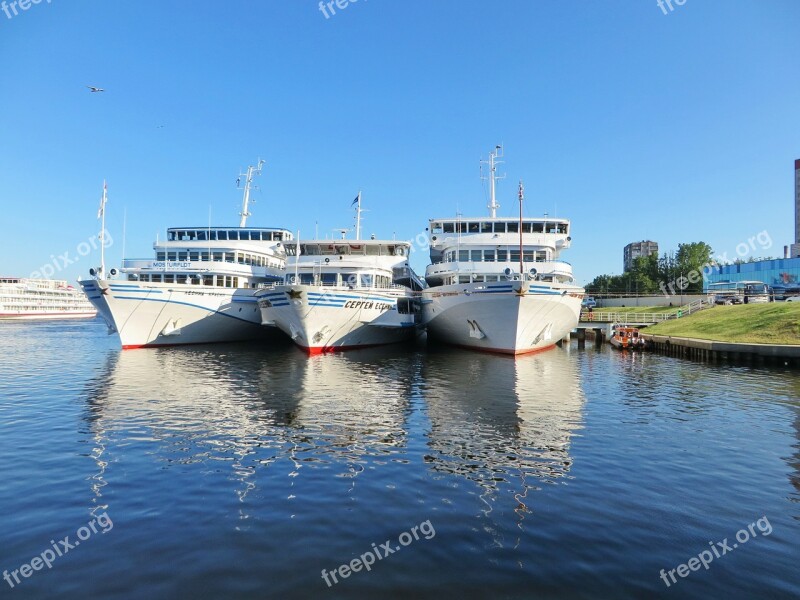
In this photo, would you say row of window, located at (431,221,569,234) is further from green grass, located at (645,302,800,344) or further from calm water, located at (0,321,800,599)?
calm water, located at (0,321,800,599)

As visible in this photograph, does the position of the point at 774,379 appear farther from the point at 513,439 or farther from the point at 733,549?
the point at 733,549

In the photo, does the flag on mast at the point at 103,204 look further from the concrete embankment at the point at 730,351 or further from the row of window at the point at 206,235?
the concrete embankment at the point at 730,351

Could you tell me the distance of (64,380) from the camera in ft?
71.4

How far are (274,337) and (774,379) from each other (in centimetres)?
3795

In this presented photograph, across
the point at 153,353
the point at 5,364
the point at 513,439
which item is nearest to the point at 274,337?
the point at 153,353

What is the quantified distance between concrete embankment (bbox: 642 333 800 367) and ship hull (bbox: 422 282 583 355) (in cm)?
740

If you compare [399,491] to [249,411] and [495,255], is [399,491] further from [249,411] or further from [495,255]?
[495,255]

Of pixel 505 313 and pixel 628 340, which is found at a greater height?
pixel 505 313

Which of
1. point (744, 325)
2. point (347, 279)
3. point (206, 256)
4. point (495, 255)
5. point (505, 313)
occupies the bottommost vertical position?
point (744, 325)

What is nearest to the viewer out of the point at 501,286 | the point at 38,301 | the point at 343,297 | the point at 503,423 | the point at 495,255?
the point at 503,423

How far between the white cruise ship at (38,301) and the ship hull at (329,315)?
311 ft

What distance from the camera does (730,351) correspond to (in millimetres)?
29047

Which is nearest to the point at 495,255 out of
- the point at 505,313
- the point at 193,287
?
the point at 505,313

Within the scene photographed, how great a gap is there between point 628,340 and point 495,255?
1329cm
